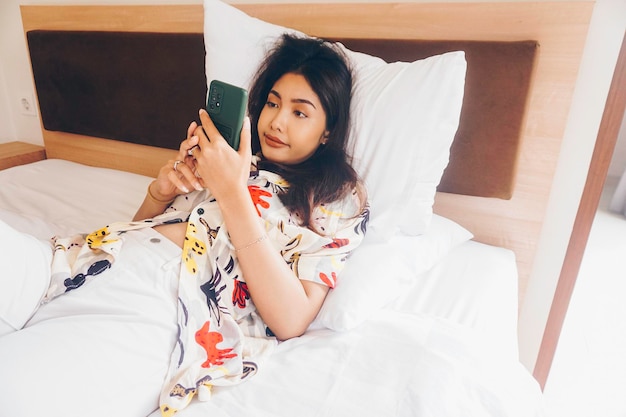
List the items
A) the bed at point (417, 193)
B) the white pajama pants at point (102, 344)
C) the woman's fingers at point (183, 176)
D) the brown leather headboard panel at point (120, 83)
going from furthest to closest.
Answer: the brown leather headboard panel at point (120, 83) → the woman's fingers at point (183, 176) → the bed at point (417, 193) → the white pajama pants at point (102, 344)

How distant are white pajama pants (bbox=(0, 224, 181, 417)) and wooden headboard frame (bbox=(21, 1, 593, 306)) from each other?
760 mm

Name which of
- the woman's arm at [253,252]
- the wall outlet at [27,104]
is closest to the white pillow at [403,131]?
the woman's arm at [253,252]

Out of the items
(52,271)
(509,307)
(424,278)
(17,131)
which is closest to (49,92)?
(17,131)

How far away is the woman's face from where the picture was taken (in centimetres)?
87

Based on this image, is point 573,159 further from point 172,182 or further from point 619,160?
point 619,160

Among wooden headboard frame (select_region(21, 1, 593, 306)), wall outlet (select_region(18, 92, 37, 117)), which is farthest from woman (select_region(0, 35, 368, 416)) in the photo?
wall outlet (select_region(18, 92, 37, 117))

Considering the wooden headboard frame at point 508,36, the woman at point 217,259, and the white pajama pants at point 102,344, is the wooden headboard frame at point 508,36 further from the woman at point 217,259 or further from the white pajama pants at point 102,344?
the white pajama pants at point 102,344

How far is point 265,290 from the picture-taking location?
710 mm

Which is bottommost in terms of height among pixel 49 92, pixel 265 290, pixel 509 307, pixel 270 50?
pixel 509 307

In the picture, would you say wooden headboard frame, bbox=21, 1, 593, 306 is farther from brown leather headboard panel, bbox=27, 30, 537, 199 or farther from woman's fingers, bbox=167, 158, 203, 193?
woman's fingers, bbox=167, 158, 203, 193

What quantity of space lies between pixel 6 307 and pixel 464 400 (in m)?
0.64

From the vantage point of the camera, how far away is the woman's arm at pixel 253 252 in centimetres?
71

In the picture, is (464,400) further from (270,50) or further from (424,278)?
(270,50)

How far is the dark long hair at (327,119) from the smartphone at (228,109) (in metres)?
0.17
